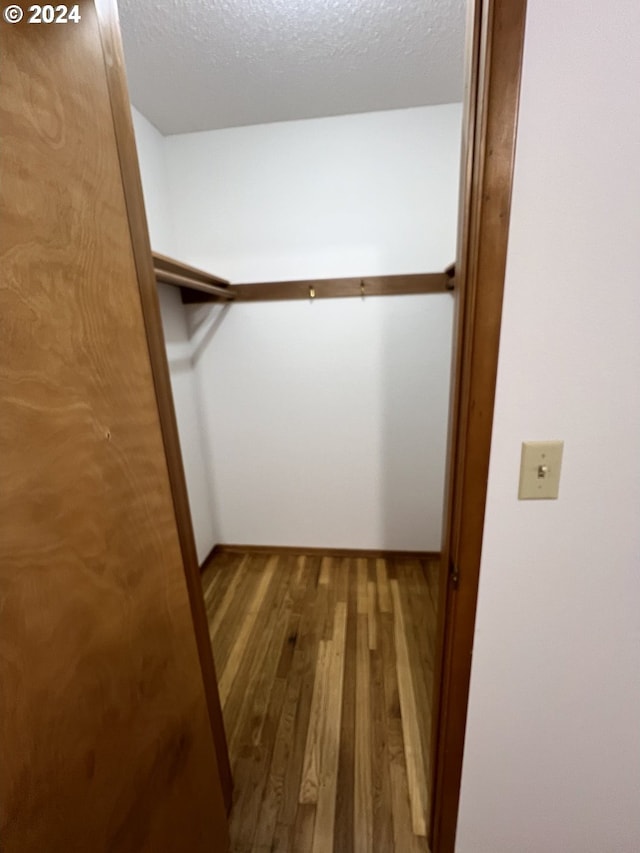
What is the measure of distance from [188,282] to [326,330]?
828mm

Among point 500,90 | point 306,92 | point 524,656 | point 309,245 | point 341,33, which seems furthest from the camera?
point 309,245

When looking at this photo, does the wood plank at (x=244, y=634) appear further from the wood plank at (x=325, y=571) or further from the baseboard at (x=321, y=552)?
the wood plank at (x=325, y=571)

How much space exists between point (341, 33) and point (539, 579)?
1.93 m

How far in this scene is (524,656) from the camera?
0.79m

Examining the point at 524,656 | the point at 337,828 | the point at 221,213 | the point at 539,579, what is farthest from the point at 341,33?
the point at 337,828

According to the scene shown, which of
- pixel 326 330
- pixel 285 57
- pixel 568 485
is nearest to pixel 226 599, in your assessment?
pixel 326 330

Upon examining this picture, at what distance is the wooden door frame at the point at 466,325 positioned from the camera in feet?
1.79

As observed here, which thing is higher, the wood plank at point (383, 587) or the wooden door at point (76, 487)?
the wooden door at point (76, 487)

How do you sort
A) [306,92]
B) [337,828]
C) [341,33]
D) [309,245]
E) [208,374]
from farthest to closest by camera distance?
1. [208,374]
2. [309,245]
3. [306,92]
4. [341,33]
5. [337,828]

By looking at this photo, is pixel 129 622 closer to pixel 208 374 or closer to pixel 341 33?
pixel 208 374

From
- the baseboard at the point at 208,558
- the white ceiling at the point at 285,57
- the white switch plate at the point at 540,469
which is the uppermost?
the white ceiling at the point at 285,57

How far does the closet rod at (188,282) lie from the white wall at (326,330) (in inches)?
5.2

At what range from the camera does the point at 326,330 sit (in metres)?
2.04

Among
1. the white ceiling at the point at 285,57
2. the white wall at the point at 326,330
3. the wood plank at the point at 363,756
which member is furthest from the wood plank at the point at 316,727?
the white ceiling at the point at 285,57
